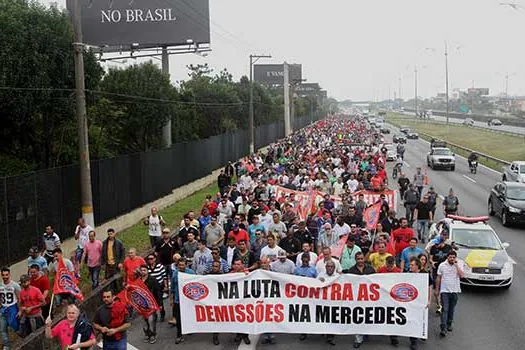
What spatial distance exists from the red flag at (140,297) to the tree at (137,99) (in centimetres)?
2167

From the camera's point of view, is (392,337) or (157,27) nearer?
(392,337)

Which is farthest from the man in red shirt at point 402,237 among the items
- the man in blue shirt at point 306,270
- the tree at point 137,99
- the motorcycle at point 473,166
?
the motorcycle at point 473,166

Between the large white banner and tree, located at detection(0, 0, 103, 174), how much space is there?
956 cm

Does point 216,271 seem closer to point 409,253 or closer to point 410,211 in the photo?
point 409,253

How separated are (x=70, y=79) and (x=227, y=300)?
12.3m

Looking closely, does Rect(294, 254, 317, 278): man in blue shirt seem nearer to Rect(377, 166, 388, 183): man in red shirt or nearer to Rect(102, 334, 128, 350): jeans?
Rect(102, 334, 128, 350): jeans

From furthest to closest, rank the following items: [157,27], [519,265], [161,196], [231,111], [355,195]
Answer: [231,111], [157,27], [161,196], [355,195], [519,265]

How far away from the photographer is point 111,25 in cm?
4312

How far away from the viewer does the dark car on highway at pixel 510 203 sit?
22.1 m

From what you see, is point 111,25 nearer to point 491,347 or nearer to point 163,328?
point 163,328

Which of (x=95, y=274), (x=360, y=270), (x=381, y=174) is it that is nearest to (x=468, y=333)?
(x=360, y=270)

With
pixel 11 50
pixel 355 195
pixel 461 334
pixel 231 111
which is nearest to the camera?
pixel 461 334

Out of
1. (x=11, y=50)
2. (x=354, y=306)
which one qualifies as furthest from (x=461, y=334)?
(x=11, y=50)

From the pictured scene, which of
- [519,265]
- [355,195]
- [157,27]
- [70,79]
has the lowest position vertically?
[519,265]
